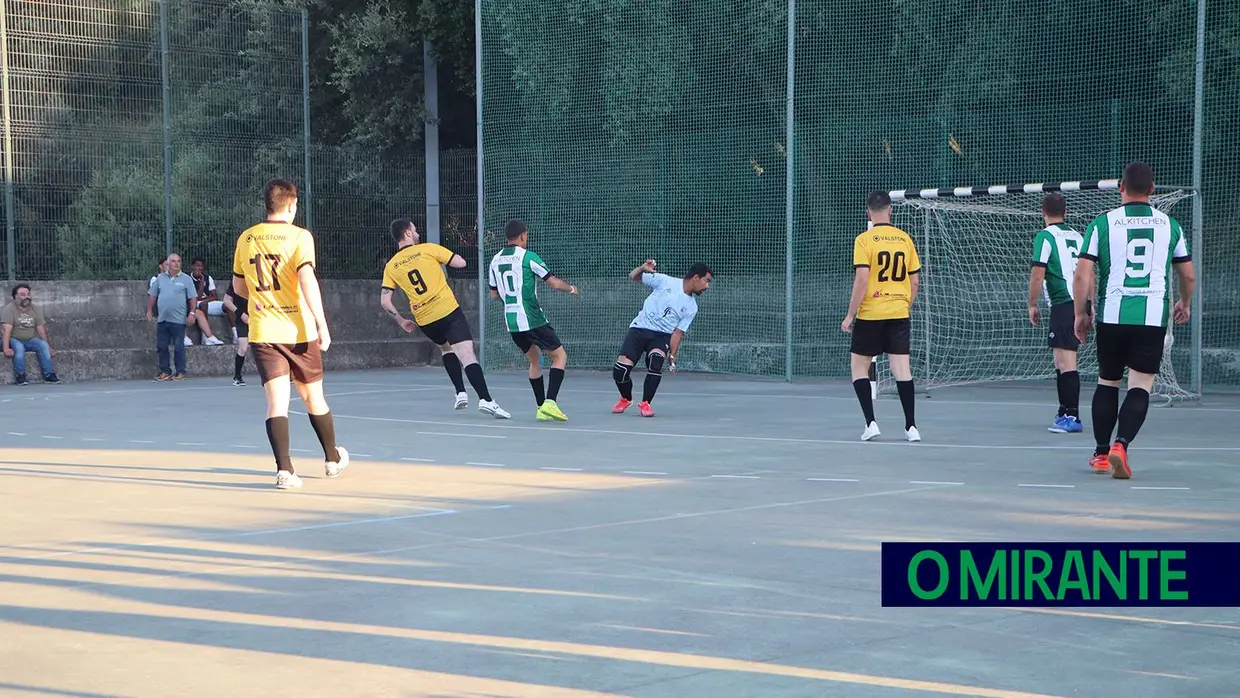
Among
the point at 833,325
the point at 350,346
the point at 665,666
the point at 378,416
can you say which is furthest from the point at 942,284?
the point at 665,666

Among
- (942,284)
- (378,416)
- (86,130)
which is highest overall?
(86,130)

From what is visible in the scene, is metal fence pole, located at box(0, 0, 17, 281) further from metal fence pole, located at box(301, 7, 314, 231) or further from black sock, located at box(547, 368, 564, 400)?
black sock, located at box(547, 368, 564, 400)

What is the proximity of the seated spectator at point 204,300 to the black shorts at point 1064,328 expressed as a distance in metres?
14.2

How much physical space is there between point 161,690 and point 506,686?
1042 mm

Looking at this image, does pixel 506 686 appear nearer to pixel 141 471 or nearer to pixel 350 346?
pixel 141 471

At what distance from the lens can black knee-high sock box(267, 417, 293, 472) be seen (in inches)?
353

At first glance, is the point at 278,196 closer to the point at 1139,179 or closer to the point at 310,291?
the point at 310,291

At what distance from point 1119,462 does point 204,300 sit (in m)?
16.9

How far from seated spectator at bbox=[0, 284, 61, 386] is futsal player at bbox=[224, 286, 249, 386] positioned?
8.62 feet

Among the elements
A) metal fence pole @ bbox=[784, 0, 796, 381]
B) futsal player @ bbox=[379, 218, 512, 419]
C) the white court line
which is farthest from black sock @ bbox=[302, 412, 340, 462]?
metal fence pole @ bbox=[784, 0, 796, 381]

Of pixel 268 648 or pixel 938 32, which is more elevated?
pixel 938 32

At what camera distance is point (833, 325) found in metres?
19.0

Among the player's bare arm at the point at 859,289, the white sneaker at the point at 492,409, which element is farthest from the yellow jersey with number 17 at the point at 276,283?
the white sneaker at the point at 492,409

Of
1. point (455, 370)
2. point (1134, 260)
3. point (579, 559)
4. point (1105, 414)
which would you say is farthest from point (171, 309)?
point (579, 559)
